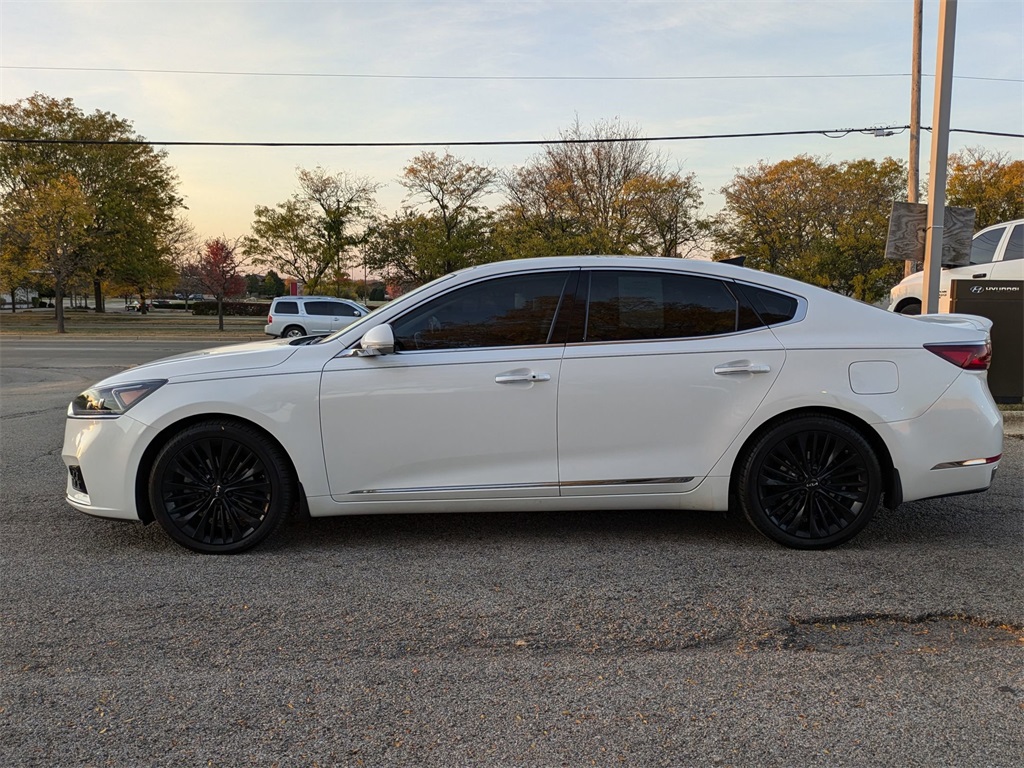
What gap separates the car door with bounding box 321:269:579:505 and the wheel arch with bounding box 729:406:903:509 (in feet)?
3.49

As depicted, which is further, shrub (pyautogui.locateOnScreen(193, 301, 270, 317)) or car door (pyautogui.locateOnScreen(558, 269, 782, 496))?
shrub (pyautogui.locateOnScreen(193, 301, 270, 317))

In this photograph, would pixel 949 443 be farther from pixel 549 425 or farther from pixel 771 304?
pixel 549 425

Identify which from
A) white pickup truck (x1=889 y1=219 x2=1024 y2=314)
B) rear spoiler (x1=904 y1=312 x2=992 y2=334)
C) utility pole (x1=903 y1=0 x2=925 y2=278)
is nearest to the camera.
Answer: rear spoiler (x1=904 y1=312 x2=992 y2=334)

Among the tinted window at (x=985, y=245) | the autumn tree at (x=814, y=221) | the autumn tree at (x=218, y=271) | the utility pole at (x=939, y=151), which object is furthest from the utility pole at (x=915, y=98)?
the autumn tree at (x=218, y=271)

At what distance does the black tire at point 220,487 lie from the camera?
4328 millimetres

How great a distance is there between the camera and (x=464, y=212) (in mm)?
38312

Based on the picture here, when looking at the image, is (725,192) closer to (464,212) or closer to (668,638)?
(464,212)

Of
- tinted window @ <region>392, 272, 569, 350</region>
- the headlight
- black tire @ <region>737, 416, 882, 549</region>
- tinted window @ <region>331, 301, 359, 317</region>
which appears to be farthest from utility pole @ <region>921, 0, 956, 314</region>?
tinted window @ <region>331, 301, 359, 317</region>

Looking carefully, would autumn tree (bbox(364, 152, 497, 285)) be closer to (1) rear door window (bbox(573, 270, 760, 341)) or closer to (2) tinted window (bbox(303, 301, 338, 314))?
(2) tinted window (bbox(303, 301, 338, 314))

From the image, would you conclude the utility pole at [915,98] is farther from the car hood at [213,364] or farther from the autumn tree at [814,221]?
the car hood at [213,364]

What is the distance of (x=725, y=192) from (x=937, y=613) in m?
35.6

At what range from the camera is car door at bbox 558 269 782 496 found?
4.35 m

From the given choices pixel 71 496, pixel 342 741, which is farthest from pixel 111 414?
pixel 342 741

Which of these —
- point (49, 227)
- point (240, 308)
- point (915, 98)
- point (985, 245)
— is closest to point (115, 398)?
point (985, 245)
